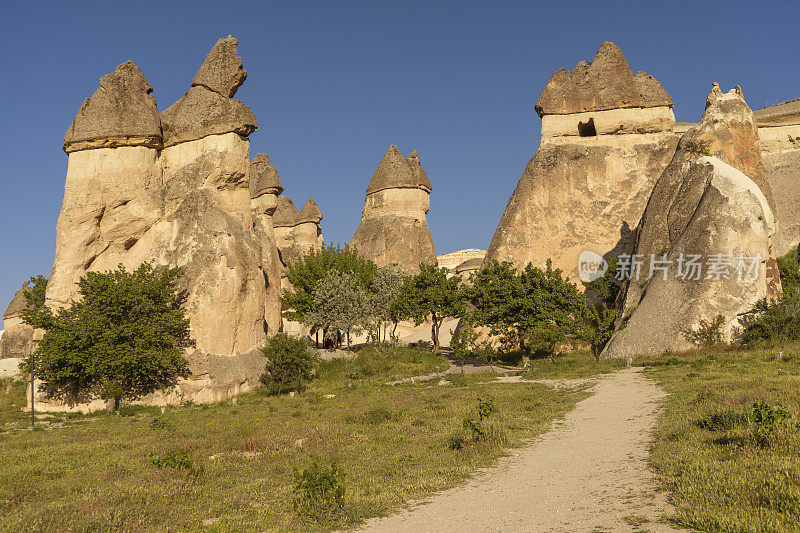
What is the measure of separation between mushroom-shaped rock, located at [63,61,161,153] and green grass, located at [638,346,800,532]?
22560mm

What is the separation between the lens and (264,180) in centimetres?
4622

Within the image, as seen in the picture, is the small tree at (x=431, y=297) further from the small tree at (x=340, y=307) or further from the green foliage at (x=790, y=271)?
the green foliage at (x=790, y=271)

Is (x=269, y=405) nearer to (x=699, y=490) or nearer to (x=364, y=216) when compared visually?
(x=699, y=490)

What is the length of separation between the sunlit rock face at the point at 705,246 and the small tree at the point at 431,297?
889 centimetres

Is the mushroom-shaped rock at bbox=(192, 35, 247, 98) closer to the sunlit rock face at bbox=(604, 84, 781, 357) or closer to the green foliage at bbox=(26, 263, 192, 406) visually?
the green foliage at bbox=(26, 263, 192, 406)

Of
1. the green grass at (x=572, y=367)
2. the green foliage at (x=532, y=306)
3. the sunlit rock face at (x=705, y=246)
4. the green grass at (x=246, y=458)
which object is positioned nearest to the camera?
the green grass at (x=246, y=458)

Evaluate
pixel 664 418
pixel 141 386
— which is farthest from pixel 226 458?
pixel 141 386

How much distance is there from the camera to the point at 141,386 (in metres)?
21.7

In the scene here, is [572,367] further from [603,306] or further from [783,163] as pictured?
[783,163]

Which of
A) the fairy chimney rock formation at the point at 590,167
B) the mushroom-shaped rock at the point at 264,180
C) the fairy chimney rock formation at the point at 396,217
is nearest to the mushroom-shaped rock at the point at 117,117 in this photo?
the fairy chimney rock formation at the point at 590,167

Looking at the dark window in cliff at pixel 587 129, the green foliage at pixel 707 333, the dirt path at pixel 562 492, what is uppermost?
the dark window in cliff at pixel 587 129

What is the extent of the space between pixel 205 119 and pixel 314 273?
43.6 feet

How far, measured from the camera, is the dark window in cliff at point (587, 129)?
34250 mm

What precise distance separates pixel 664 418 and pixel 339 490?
7024mm
